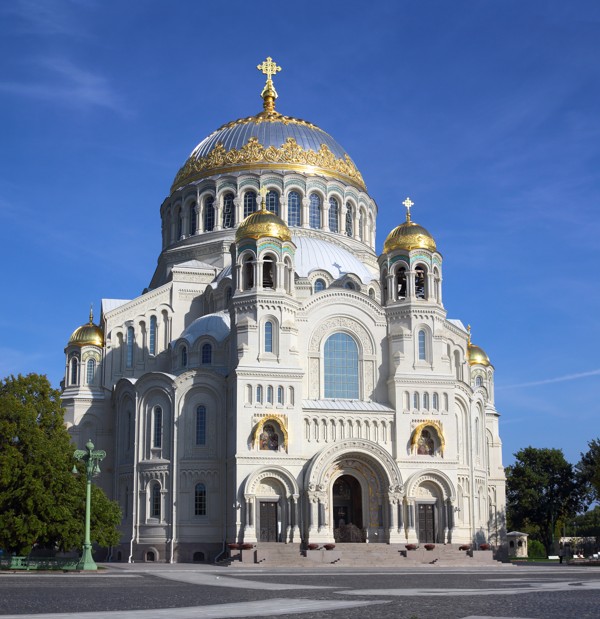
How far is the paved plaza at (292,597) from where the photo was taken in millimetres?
17109

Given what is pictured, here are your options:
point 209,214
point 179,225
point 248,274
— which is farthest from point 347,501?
point 179,225

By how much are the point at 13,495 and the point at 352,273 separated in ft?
76.8

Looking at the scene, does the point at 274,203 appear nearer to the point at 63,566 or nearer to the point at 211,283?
the point at 211,283

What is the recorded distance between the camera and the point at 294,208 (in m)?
59.4

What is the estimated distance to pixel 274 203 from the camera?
194ft

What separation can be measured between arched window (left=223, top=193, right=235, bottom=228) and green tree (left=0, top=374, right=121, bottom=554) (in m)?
22.6

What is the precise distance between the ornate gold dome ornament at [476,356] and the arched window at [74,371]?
23.5 metres

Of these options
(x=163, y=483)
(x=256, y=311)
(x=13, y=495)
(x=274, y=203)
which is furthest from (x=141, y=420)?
(x=274, y=203)

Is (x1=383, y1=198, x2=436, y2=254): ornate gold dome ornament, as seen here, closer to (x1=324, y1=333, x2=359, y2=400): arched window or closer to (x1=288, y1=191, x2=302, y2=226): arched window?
(x1=324, y1=333, x2=359, y2=400): arched window

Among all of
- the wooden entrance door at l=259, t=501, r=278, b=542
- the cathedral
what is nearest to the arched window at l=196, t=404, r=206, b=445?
the cathedral

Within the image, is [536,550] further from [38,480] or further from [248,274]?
[38,480]

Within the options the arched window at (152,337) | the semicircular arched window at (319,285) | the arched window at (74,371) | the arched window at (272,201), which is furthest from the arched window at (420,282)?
the arched window at (74,371)

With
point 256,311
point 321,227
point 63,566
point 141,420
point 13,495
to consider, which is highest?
point 321,227

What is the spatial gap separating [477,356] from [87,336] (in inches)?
935
